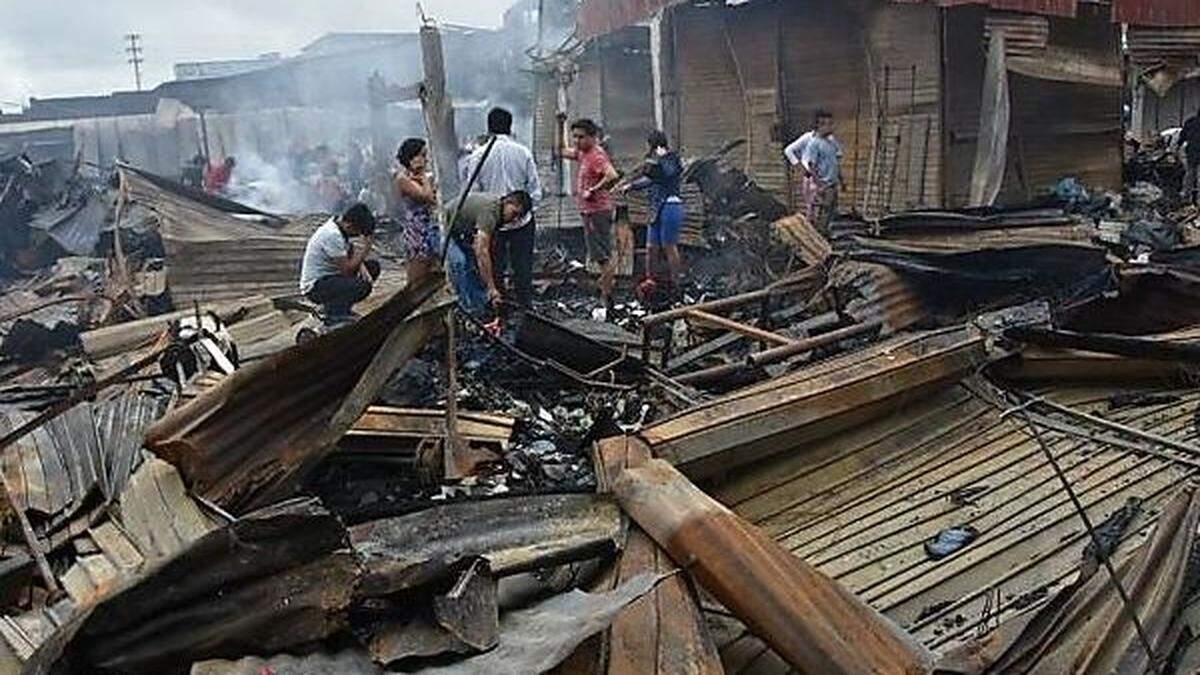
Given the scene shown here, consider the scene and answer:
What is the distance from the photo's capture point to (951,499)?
4.55 m

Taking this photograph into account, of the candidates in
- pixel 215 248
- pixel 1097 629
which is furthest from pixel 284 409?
pixel 215 248

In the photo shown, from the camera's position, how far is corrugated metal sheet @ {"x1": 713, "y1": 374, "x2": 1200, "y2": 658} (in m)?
3.81

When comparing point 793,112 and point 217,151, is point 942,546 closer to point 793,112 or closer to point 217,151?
point 793,112

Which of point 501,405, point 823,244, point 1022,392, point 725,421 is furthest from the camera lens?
point 823,244

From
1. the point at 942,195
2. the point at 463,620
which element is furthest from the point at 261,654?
the point at 942,195

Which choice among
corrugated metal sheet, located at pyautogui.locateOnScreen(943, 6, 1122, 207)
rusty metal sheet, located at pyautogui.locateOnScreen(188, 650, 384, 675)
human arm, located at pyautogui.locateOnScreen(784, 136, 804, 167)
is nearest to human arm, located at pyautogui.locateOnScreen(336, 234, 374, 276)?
rusty metal sheet, located at pyautogui.locateOnScreen(188, 650, 384, 675)

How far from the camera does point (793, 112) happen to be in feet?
46.4

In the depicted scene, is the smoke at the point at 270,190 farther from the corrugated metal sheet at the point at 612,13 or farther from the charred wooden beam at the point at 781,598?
the charred wooden beam at the point at 781,598

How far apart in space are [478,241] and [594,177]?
2169 millimetres

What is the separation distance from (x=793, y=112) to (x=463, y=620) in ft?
39.6

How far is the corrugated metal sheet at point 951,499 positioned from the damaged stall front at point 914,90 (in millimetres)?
6959

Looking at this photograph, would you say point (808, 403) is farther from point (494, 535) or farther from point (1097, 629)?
point (1097, 629)

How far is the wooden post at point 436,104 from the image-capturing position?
6.07 m

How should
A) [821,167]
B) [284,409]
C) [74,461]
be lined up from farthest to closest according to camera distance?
1. [821,167]
2. [74,461]
3. [284,409]
